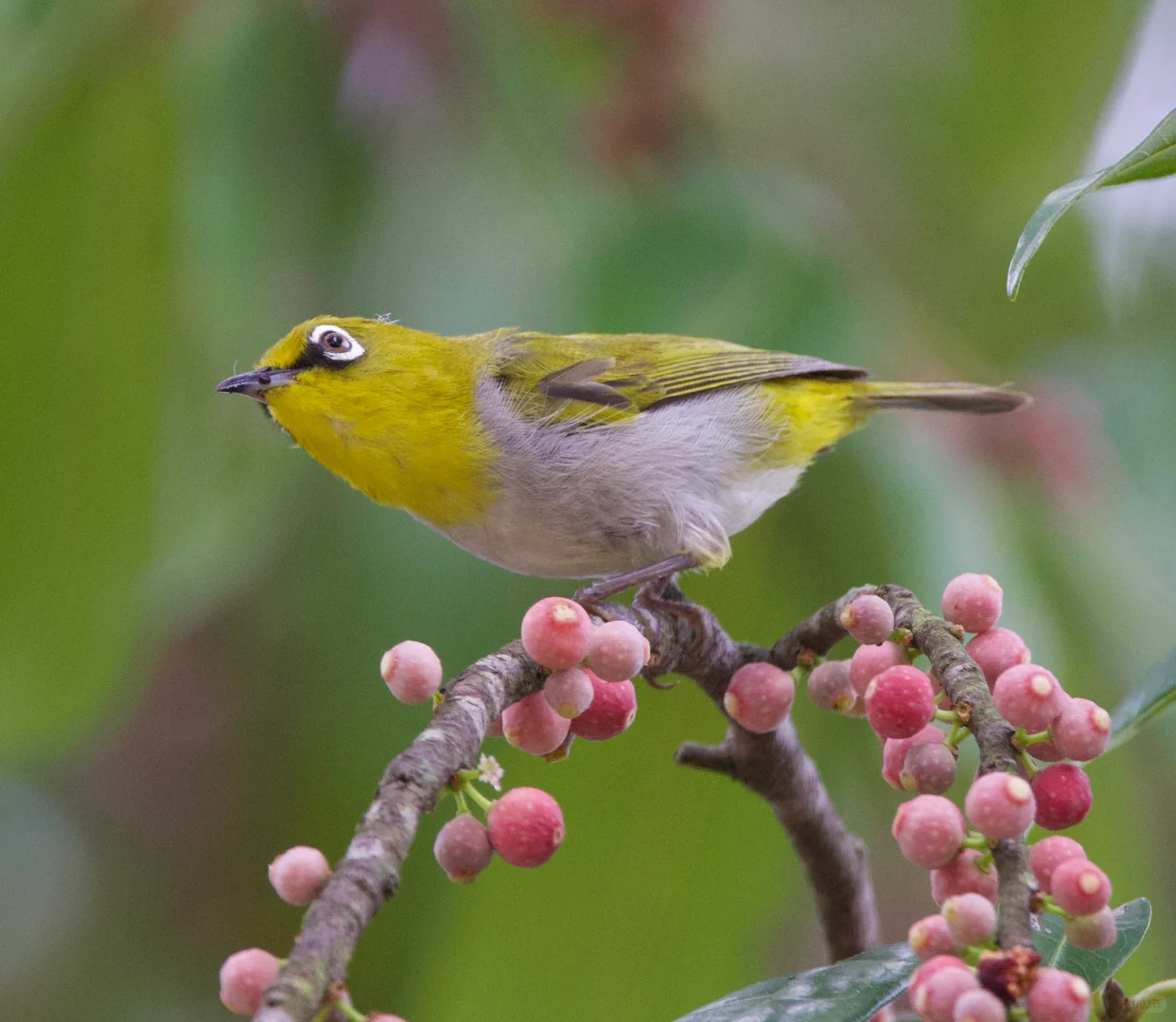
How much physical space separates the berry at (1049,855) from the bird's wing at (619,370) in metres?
2.05

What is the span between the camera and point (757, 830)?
2.69m

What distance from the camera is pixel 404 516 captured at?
3152 mm

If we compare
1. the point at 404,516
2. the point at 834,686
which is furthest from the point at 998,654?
the point at 404,516

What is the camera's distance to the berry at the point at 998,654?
1.37m

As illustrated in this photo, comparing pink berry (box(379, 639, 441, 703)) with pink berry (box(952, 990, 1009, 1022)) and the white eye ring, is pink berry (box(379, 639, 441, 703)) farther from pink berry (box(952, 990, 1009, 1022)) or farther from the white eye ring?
the white eye ring

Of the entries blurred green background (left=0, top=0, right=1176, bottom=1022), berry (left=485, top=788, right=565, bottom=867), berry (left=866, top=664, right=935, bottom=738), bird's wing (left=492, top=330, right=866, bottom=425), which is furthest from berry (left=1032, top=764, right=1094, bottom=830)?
bird's wing (left=492, top=330, right=866, bottom=425)

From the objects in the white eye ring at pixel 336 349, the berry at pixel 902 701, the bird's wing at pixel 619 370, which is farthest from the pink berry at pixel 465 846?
the bird's wing at pixel 619 370

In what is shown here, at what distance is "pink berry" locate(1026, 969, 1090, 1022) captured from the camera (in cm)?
88

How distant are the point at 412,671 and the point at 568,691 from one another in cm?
18

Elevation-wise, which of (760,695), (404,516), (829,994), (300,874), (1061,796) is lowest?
(829,994)

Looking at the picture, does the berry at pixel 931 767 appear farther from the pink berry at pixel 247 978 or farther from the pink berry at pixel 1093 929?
the pink berry at pixel 247 978

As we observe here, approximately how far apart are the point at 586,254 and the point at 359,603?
0.97m

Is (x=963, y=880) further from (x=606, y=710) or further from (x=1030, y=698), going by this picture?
(x=606, y=710)

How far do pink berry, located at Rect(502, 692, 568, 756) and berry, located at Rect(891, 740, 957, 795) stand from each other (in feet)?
1.30
